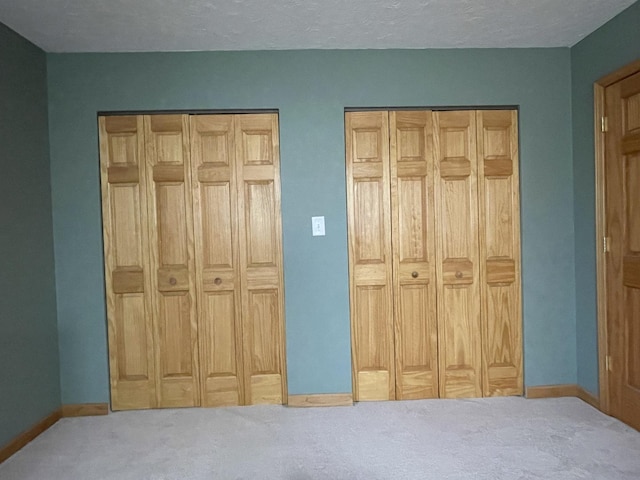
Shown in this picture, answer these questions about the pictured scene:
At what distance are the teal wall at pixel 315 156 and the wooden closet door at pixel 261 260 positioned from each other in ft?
0.25

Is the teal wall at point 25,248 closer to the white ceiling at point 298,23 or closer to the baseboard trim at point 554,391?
the white ceiling at point 298,23

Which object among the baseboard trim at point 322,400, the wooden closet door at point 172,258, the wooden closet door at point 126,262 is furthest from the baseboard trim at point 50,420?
the baseboard trim at point 322,400

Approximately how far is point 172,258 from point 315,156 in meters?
1.27

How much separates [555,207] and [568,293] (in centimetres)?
64

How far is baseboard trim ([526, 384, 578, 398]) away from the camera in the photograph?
3.24m

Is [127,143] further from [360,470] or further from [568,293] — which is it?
[568,293]

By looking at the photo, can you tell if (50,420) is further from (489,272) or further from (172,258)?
(489,272)

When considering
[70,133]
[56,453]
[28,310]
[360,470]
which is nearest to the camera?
[360,470]

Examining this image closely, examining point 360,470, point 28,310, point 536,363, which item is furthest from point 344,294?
point 28,310

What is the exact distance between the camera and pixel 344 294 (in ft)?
10.5

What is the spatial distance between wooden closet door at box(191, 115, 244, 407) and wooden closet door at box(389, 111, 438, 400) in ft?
3.81

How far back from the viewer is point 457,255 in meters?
3.26

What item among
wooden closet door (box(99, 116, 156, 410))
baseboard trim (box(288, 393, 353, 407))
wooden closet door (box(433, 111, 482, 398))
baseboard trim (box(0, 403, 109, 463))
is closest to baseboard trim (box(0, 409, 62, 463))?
baseboard trim (box(0, 403, 109, 463))

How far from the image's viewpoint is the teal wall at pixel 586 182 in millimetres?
2951
